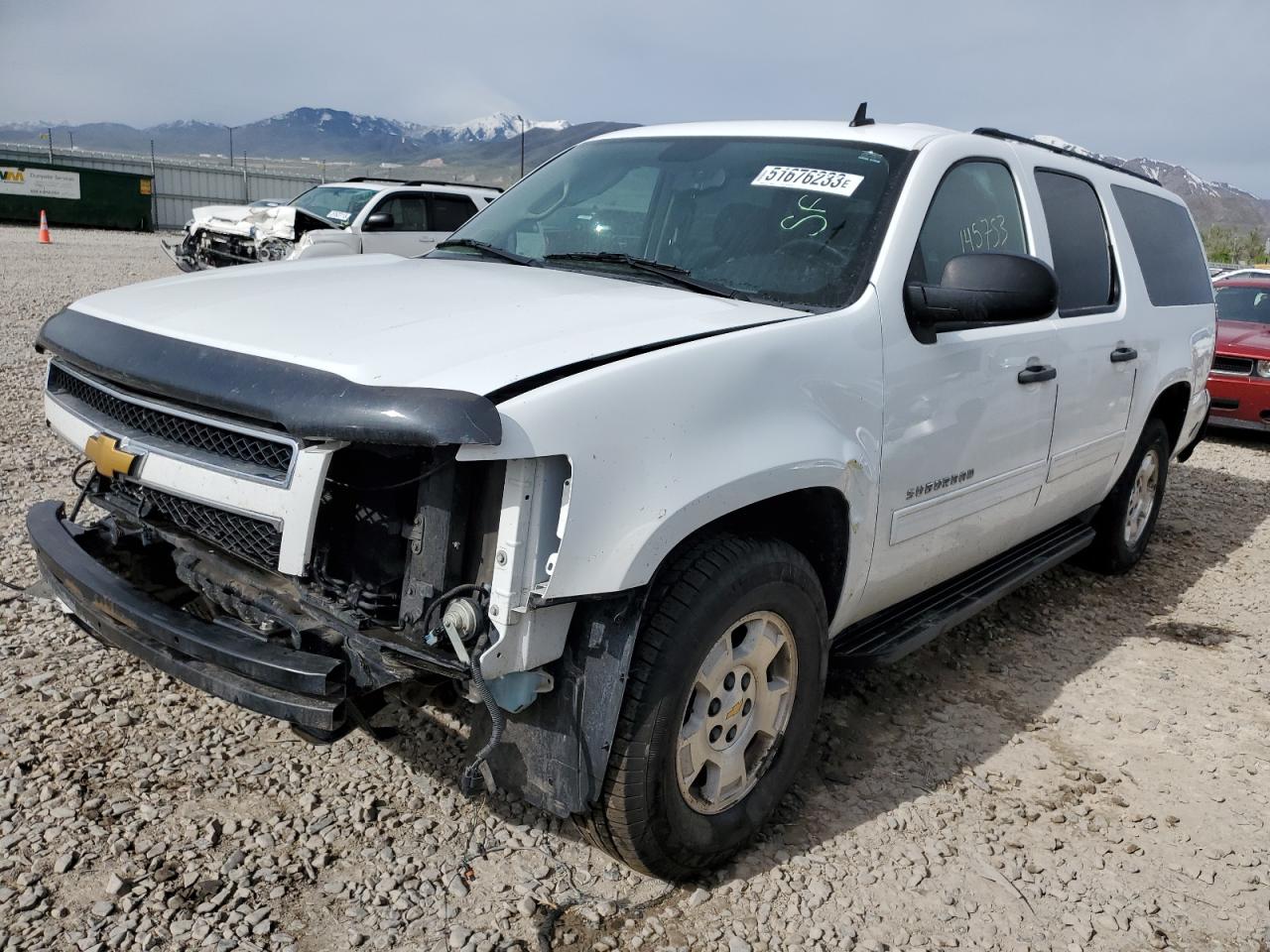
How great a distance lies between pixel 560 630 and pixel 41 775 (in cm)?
170

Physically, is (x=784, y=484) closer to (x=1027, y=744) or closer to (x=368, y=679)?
(x=368, y=679)

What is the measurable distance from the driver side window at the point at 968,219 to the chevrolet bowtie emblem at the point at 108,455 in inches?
86.1

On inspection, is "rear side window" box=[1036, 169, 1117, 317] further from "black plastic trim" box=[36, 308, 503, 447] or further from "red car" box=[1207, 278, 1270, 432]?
"red car" box=[1207, 278, 1270, 432]

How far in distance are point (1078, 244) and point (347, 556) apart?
325 centimetres

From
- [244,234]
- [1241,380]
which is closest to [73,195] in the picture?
[244,234]

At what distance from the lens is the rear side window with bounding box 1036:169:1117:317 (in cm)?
397

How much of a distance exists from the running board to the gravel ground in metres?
0.42

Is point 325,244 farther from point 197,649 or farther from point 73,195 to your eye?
point 73,195

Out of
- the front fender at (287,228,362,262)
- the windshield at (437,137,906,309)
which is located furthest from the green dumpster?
the windshield at (437,137,906,309)

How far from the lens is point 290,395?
213 centimetres

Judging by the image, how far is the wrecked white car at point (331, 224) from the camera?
13188 mm

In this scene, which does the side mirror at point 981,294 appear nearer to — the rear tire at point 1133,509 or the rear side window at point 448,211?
the rear tire at point 1133,509

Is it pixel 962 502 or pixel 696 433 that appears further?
pixel 962 502

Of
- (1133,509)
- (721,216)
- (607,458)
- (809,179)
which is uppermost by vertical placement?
(809,179)
